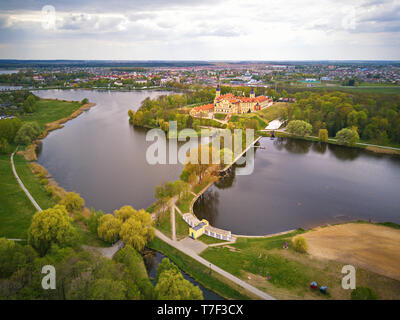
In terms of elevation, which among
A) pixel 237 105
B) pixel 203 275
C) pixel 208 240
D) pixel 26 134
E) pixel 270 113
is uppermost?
pixel 237 105

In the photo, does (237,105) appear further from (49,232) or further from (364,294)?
(364,294)

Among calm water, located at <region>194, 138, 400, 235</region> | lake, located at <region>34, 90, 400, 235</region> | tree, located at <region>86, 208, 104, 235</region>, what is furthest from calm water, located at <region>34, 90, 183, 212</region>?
calm water, located at <region>194, 138, 400, 235</region>

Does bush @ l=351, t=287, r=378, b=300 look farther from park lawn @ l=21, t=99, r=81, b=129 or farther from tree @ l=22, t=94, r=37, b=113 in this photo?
tree @ l=22, t=94, r=37, b=113

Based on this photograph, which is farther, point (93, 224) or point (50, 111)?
point (50, 111)

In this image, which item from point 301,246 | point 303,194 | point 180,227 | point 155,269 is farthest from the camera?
point 303,194

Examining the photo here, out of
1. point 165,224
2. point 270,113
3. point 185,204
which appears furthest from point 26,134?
point 270,113

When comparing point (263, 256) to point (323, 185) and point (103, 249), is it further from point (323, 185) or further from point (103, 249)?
point (323, 185)

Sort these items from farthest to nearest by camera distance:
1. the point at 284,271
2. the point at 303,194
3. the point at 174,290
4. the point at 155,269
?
the point at 303,194 < the point at 155,269 < the point at 284,271 < the point at 174,290

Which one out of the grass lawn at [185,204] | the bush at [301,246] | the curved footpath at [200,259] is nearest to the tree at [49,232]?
the curved footpath at [200,259]

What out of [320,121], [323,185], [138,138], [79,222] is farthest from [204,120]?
[79,222]
